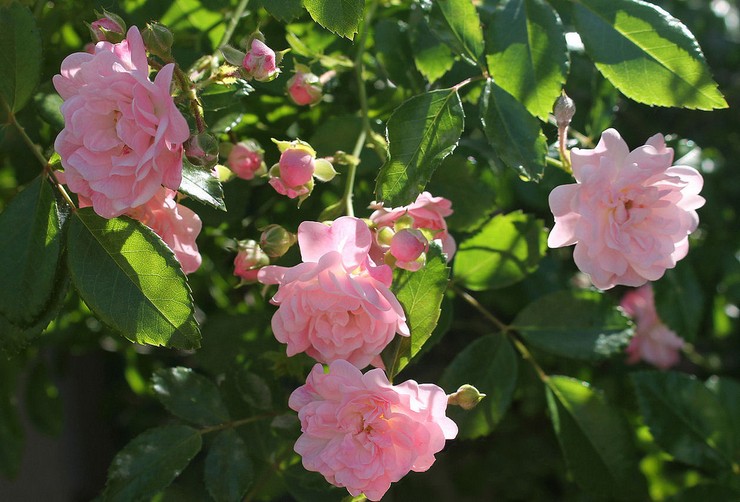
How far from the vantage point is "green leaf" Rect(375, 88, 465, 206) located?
70cm

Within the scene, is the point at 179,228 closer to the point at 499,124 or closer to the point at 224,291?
the point at 499,124

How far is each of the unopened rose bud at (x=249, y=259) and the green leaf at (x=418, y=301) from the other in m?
0.13

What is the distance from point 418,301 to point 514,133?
0.20m

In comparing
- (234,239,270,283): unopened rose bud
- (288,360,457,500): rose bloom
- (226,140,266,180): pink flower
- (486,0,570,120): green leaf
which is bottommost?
(288,360,457,500): rose bloom

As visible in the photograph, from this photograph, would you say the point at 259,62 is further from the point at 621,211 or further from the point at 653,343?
the point at 653,343

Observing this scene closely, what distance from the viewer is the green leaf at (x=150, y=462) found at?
0.81 m

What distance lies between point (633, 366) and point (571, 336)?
2.08ft

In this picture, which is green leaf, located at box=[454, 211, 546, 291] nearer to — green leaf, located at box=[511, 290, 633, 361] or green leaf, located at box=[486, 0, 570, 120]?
green leaf, located at box=[511, 290, 633, 361]

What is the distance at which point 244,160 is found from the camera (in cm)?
79

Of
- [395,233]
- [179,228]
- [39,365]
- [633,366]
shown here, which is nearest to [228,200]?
[179,228]

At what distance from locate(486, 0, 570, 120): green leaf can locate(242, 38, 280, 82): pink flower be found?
25 cm

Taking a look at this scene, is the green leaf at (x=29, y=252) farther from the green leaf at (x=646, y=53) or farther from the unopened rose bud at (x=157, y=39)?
the green leaf at (x=646, y=53)

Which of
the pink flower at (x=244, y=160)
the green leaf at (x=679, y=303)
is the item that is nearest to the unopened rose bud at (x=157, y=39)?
the pink flower at (x=244, y=160)

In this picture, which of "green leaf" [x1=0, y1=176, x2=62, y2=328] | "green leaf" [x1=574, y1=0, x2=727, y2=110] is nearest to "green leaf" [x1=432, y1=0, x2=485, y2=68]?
A: "green leaf" [x1=574, y1=0, x2=727, y2=110]
